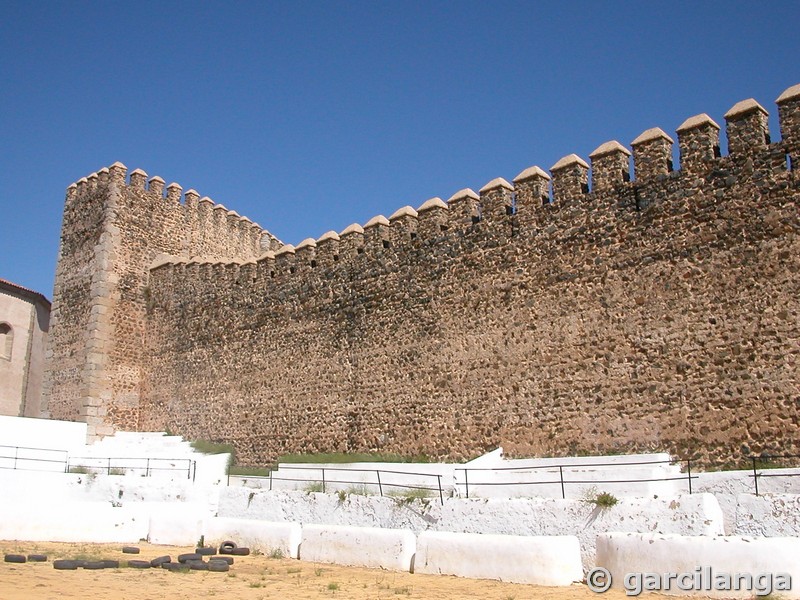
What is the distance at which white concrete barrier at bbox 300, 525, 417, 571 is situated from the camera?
34.2 ft

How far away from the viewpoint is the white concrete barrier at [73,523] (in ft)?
46.4

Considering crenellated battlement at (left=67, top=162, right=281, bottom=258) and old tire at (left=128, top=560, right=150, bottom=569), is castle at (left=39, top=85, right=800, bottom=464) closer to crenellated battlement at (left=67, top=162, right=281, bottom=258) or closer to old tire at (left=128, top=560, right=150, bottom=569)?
crenellated battlement at (left=67, top=162, right=281, bottom=258)

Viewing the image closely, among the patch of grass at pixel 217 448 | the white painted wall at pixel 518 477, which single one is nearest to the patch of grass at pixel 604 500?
the white painted wall at pixel 518 477

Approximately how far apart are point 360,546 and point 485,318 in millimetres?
6451

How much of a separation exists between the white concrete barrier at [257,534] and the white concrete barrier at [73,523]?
6.03 ft

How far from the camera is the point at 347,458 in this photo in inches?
687

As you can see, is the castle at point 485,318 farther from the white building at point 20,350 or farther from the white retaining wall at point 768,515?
the white building at point 20,350

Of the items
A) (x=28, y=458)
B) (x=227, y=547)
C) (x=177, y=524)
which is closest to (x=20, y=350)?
(x=28, y=458)

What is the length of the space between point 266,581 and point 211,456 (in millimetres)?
10635

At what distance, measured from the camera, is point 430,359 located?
16875 mm

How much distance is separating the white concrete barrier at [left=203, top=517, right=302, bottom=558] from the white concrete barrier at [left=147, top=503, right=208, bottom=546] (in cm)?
26

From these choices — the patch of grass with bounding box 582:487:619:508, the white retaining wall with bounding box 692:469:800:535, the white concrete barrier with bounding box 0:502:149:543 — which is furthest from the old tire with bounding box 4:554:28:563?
the white retaining wall with bounding box 692:469:800:535

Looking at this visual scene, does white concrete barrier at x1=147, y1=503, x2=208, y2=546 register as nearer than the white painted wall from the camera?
No

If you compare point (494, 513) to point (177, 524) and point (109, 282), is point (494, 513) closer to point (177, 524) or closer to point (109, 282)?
point (177, 524)
